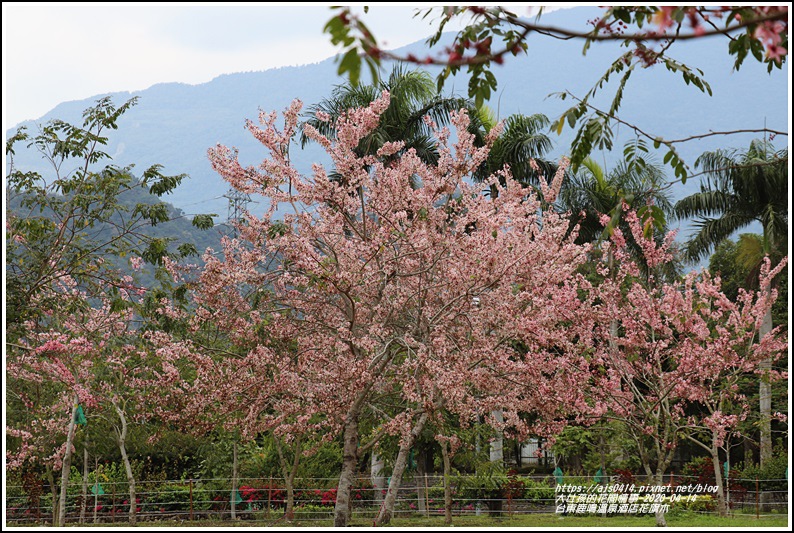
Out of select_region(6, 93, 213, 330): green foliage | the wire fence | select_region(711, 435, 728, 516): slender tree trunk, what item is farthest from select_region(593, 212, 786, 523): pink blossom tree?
select_region(6, 93, 213, 330): green foliage

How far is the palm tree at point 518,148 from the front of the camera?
2056 cm

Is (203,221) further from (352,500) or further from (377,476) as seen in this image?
(377,476)

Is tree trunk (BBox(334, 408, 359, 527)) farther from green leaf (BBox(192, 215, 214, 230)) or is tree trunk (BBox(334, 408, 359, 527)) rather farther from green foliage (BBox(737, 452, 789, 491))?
green foliage (BBox(737, 452, 789, 491))

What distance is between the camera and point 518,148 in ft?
68.2

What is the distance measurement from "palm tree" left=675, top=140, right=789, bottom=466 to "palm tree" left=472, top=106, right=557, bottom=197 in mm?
3916

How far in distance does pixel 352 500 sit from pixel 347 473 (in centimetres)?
872

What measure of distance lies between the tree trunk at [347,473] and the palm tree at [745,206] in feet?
42.1

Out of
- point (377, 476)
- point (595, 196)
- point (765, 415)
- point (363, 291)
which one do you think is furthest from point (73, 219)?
point (765, 415)

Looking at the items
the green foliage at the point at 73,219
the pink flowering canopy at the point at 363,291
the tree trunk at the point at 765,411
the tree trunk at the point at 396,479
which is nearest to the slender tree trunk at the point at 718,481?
the tree trunk at the point at 765,411

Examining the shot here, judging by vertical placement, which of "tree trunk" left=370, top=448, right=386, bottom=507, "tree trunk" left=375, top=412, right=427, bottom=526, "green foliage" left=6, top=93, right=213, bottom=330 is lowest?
"tree trunk" left=370, top=448, right=386, bottom=507

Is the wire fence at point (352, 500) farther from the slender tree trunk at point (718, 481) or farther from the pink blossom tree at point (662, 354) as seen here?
the pink blossom tree at point (662, 354)

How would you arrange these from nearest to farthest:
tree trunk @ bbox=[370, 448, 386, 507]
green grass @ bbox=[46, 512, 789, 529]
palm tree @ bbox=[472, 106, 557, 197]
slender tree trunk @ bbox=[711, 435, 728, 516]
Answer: green grass @ bbox=[46, 512, 789, 529] < slender tree trunk @ bbox=[711, 435, 728, 516] < tree trunk @ bbox=[370, 448, 386, 507] < palm tree @ bbox=[472, 106, 557, 197]

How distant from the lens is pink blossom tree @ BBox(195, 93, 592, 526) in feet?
32.3

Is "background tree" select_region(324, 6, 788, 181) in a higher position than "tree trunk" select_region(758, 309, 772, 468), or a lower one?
higher
